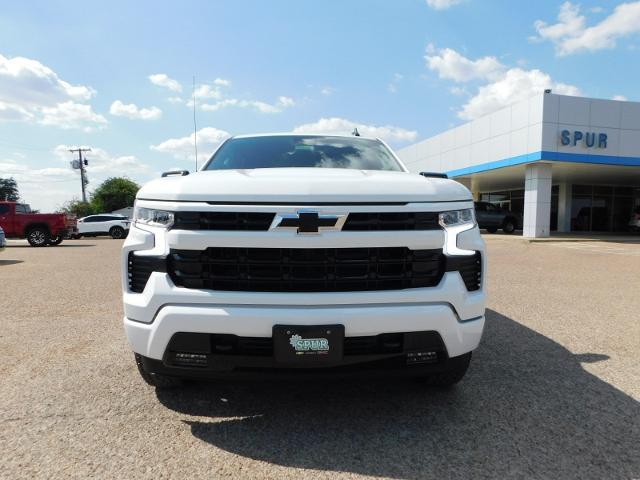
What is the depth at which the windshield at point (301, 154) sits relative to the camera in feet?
11.8

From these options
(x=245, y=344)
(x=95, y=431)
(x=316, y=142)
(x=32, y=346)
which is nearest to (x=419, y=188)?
(x=245, y=344)

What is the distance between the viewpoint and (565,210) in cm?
2839

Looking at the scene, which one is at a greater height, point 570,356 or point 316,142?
point 316,142

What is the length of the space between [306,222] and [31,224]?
19538 mm

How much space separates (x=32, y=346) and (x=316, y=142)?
10.2ft

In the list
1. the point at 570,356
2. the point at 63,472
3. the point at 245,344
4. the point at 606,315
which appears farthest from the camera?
the point at 606,315

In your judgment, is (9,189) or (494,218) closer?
(494,218)

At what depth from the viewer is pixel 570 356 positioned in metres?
3.71

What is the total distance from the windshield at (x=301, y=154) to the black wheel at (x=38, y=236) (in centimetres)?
1745

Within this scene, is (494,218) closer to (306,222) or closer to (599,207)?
(599,207)

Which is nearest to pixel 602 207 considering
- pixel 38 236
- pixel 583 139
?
pixel 583 139

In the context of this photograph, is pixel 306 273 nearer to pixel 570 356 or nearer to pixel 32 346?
pixel 570 356

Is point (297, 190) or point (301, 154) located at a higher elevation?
point (301, 154)

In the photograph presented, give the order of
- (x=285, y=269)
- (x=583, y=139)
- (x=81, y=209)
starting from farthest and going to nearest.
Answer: (x=81, y=209), (x=583, y=139), (x=285, y=269)
